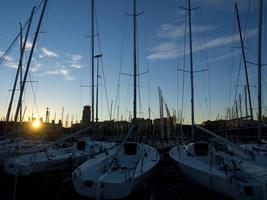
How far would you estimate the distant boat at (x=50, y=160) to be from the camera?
1358 cm

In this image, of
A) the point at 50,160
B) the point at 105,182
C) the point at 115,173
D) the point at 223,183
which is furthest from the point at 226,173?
the point at 50,160

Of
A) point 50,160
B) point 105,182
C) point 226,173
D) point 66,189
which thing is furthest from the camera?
point 50,160

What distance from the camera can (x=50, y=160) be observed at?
14.8 meters

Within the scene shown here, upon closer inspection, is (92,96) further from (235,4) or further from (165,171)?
(235,4)

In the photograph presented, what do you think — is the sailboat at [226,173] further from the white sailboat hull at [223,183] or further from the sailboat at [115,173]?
the sailboat at [115,173]

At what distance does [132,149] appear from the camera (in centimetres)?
1517

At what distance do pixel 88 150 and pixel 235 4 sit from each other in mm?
19494

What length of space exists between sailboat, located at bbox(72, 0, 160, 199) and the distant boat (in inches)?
59.3

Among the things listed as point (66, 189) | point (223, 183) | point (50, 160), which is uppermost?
point (50, 160)

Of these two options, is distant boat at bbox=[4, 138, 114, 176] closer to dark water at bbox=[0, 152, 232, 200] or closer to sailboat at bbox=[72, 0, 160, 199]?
dark water at bbox=[0, 152, 232, 200]

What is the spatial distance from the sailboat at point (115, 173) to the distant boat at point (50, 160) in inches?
59.3

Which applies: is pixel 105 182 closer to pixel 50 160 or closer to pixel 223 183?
pixel 223 183

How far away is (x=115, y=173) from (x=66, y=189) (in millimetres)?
3324

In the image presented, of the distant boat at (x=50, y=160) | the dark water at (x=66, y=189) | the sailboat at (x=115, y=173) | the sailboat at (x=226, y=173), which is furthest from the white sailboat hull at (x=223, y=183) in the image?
the distant boat at (x=50, y=160)
